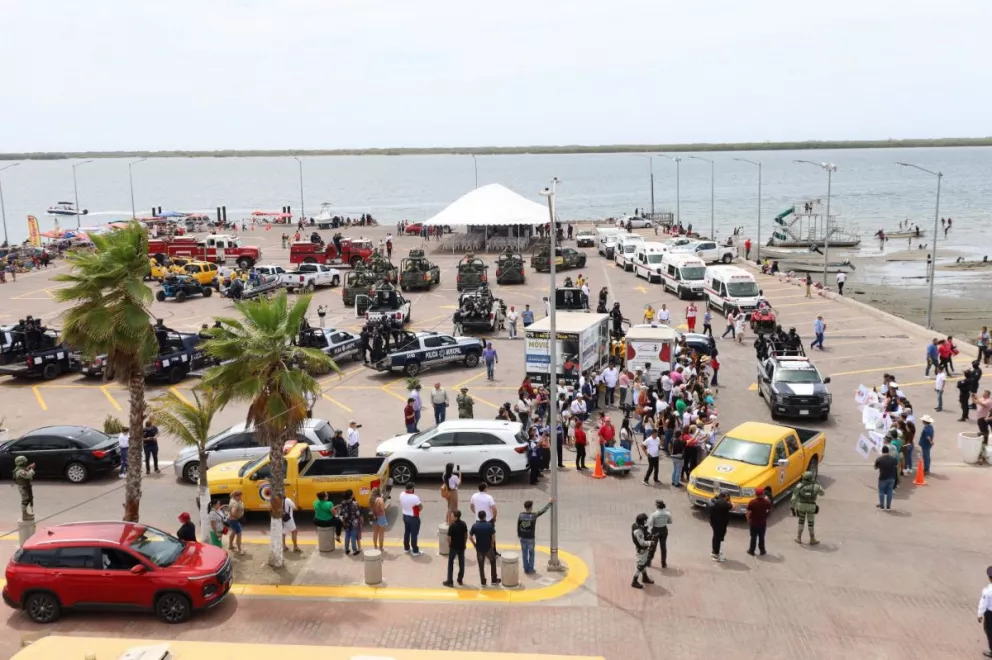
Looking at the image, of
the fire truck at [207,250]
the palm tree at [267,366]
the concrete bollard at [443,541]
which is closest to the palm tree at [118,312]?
the palm tree at [267,366]

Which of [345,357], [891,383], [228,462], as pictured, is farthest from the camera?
[345,357]

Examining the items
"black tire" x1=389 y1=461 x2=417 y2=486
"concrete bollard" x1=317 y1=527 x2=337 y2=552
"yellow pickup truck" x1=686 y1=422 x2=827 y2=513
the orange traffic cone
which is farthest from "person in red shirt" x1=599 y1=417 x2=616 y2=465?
"concrete bollard" x1=317 y1=527 x2=337 y2=552

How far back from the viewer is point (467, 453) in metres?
20.2

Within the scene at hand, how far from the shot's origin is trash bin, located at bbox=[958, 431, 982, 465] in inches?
847

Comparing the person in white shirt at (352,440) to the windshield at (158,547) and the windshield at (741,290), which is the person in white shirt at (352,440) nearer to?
the windshield at (158,547)

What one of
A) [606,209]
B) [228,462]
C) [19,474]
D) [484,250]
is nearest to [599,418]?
[228,462]

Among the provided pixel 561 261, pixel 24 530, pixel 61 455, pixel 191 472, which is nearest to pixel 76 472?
pixel 61 455

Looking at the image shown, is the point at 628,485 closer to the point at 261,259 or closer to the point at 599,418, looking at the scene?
the point at 599,418

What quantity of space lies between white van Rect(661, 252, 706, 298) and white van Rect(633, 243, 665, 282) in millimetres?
3049

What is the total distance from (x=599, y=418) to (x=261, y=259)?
43.0 metres

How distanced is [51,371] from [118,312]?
1755cm

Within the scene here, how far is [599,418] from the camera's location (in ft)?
85.0

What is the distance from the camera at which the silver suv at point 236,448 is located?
20.4m

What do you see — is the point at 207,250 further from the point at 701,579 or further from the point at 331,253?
the point at 701,579
